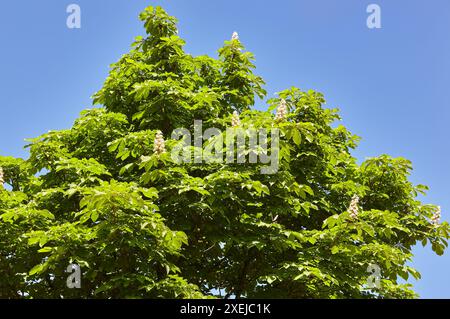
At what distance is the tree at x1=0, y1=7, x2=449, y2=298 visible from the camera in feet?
38.7

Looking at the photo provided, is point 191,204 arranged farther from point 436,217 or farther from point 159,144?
point 436,217

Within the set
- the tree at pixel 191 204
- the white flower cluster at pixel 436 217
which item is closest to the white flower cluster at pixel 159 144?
the tree at pixel 191 204

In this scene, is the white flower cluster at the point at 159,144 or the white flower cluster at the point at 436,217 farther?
the white flower cluster at the point at 436,217

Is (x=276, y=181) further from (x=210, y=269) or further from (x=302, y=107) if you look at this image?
(x=302, y=107)

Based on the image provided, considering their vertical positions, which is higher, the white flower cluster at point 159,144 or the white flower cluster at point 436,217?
the white flower cluster at point 159,144

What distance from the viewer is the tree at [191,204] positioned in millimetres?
11789

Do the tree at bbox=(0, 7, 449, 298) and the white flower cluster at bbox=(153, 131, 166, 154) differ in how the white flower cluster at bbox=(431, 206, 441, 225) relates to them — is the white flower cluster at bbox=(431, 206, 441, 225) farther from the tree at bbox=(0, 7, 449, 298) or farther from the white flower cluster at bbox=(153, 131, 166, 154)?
the white flower cluster at bbox=(153, 131, 166, 154)

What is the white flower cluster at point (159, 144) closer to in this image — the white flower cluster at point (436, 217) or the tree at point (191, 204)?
the tree at point (191, 204)

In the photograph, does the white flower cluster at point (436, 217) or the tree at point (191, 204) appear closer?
the tree at point (191, 204)

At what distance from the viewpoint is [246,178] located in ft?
42.5

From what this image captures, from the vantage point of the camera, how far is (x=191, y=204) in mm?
12602

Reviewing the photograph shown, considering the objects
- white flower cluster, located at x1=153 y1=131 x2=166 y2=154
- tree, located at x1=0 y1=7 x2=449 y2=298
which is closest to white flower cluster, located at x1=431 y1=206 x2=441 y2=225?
tree, located at x1=0 y1=7 x2=449 y2=298

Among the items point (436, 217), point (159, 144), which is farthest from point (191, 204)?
point (436, 217)
